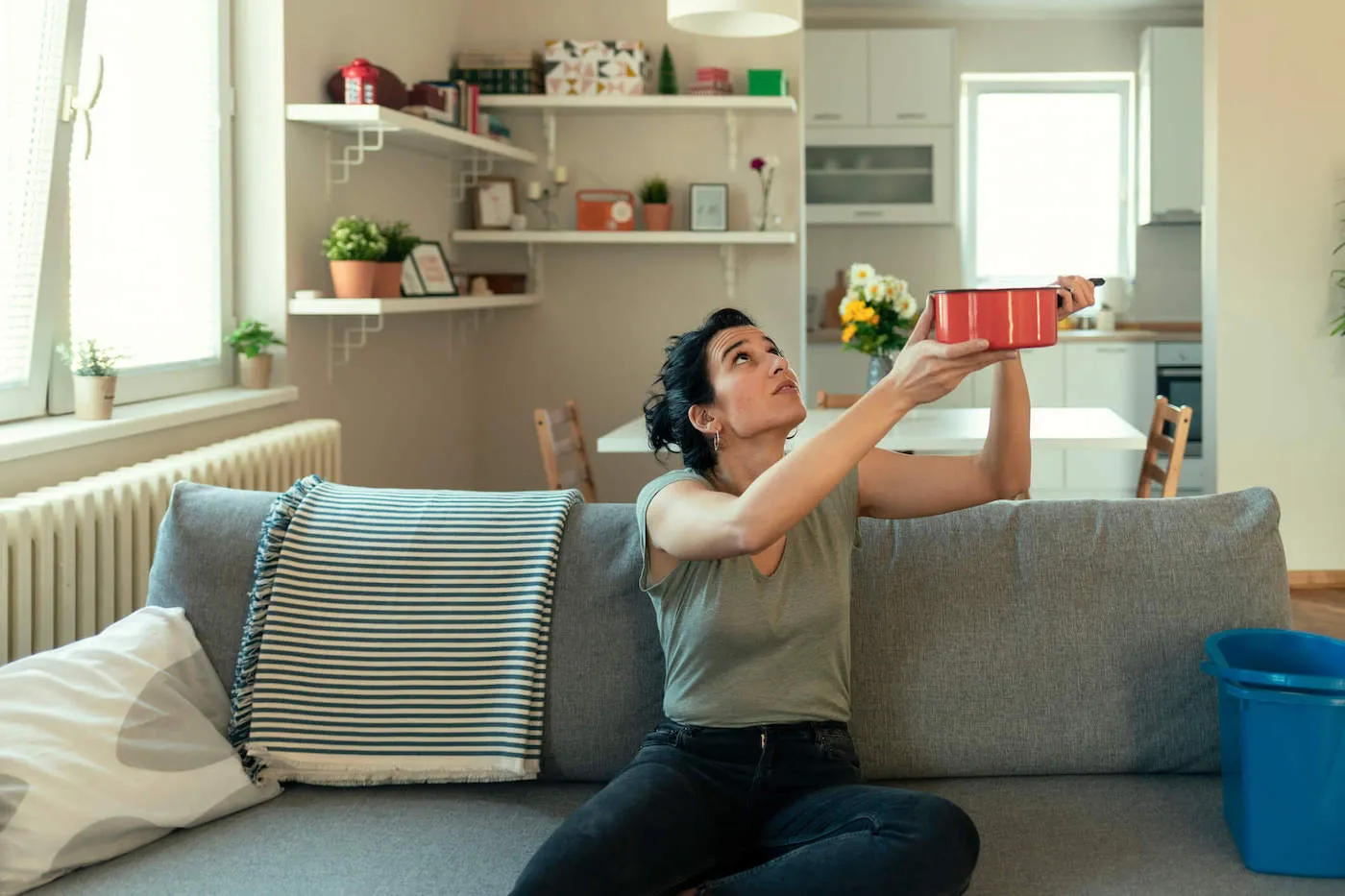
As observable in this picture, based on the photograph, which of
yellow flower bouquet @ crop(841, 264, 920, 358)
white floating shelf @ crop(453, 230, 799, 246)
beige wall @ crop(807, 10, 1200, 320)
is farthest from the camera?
beige wall @ crop(807, 10, 1200, 320)

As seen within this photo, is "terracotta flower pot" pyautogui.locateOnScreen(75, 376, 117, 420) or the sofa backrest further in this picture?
"terracotta flower pot" pyautogui.locateOnScreen(75, 376, 117, 420)

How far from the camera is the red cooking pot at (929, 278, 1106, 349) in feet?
4.68

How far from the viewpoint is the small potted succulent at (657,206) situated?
501 cm

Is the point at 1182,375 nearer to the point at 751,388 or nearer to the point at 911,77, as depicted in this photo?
the point at 911,77

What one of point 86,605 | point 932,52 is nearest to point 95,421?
point 86,605

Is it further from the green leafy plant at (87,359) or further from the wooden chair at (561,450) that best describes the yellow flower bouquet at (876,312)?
the green leafy plant at (87,359)

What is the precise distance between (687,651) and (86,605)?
1316 mm

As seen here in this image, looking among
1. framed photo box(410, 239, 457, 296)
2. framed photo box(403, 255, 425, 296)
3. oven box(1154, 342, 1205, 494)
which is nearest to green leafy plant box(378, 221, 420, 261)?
framed photo box(403, 255, 425, 296)

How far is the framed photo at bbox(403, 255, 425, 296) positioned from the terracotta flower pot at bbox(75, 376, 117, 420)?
138cm

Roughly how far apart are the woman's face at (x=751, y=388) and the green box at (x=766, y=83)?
10.6 feet

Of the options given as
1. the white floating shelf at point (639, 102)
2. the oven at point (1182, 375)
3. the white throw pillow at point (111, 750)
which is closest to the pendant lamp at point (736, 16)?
the white floating shelf at point (639, 102)

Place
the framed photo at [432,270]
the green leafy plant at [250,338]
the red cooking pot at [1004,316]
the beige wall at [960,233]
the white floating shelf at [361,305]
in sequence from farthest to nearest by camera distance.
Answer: the beige wall at [960,233]
the framed photo at [432,270]
the white floating shelf at [361,305]
the green leafy plant at [250,338]
the red cooking pot at [1004,316]

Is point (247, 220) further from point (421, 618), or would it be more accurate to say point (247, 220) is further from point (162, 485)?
point (421, 618)

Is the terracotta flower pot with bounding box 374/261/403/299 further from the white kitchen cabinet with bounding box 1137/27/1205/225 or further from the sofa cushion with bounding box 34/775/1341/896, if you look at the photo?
the white kitchen cabinet with bounding box 1137/27/1205/225
